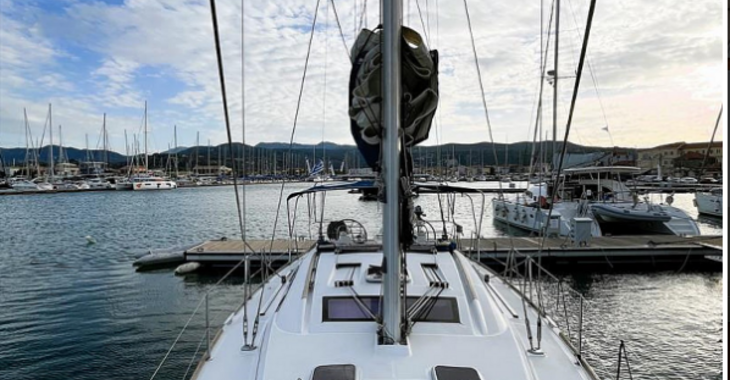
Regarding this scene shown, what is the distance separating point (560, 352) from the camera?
349 cm

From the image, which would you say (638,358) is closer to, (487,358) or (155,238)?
(487,358)

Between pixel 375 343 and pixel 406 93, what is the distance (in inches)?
71.2

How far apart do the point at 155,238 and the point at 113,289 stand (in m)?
9.62

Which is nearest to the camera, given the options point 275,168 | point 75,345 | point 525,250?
point 75,345

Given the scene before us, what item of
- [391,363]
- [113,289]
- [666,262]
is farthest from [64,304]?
[666,262]

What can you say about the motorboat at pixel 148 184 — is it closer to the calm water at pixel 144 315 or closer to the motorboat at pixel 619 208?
the calm water at pixel 144 315

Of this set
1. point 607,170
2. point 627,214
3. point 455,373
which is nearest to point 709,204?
point 607,170

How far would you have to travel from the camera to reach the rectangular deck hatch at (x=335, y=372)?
9.18ft

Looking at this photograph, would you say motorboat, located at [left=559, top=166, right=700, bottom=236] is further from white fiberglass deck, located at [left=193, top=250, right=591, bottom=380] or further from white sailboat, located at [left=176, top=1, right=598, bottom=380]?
white sailboat, located at [left=176, top=1, right=598, bottom=380]

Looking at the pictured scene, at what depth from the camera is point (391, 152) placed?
3016 millimetres

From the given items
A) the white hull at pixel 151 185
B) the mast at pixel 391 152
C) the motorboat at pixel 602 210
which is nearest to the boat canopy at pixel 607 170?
the motorboat at pixel 602 210

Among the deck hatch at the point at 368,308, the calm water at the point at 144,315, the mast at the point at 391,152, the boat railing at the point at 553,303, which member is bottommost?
the calm water at the point at 144,315

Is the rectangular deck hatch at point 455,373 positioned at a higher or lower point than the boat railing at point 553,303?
higher

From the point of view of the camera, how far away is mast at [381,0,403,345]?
118 inches
